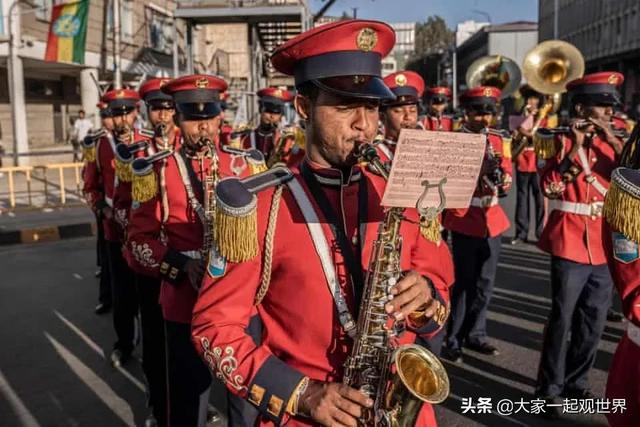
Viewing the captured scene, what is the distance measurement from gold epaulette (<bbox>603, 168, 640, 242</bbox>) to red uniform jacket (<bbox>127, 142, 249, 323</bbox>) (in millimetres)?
2128

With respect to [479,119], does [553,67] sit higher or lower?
higher

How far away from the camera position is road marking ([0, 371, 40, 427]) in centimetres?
452

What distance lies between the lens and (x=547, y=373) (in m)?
4.46

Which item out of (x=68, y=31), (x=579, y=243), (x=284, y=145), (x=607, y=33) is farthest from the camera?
(x=607, y=33)

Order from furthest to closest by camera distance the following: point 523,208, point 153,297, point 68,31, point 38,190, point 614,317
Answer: point 38,190
point 68,31
point 523,208
point 614,317
point 153,297

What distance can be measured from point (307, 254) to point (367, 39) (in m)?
0.71

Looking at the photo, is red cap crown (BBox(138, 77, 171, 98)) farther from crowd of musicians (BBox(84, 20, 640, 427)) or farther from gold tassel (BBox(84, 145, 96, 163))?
gold tassel (BBox(84, 145, 96, 163))

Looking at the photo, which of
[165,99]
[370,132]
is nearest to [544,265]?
[165,99]

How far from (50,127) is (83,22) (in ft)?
31.9

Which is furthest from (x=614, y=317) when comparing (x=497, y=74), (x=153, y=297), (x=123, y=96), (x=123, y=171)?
(x=497, y=74)

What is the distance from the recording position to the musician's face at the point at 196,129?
3844 millimetres

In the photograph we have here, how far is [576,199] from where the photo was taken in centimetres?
450

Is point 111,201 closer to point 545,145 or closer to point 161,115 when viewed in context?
point 161,115

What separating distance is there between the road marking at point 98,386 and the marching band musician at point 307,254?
113 inches
